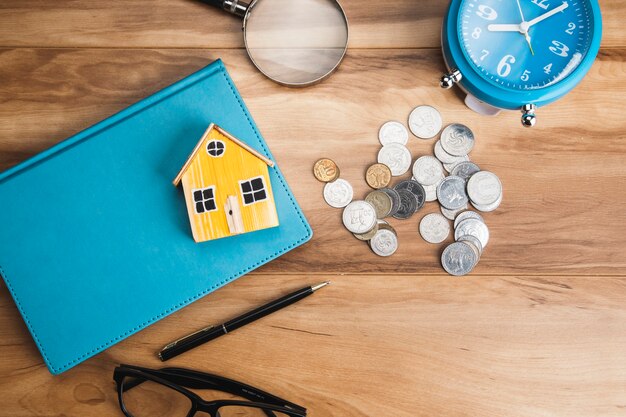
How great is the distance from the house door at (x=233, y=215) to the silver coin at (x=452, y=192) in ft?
1.31

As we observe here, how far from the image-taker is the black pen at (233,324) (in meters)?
1.00

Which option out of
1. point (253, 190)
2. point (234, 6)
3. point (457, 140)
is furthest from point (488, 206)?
point (234, 6)

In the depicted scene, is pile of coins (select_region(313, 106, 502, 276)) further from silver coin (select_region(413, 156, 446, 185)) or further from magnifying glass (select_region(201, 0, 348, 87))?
magnifying glass (select_region(201, 0, 348, 87))

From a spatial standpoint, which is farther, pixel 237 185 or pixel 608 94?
pixel 608 94

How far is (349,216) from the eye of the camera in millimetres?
Result: 1022

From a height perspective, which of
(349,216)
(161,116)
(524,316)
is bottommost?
(524,316)

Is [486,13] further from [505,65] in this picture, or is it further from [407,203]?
[407,203]

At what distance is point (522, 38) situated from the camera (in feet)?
3.04

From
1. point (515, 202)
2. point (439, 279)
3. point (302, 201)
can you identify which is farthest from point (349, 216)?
point (515, 202)

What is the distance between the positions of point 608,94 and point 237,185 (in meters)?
0.75

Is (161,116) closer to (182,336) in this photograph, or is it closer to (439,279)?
(182,336)

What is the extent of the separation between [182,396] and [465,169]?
72 centimetres

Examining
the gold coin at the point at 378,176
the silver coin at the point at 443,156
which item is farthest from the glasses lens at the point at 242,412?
the silver coin at the point at 443,156

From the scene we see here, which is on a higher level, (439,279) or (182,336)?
(439,279)
